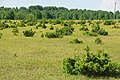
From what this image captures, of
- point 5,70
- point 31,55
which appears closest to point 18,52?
point 31,55

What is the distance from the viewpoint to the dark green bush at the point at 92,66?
44.0 ft

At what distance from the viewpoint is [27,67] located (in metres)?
15.1

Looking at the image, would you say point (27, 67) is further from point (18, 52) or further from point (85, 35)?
point (85, 35)

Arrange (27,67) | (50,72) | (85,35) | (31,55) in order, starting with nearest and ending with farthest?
(50,72) → (27,67) → (31,55) → (85,35)

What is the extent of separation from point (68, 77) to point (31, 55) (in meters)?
6.15

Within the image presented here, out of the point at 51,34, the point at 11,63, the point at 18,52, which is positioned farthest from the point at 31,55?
the point at 51,34

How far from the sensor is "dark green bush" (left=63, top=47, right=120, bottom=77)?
13.4 m

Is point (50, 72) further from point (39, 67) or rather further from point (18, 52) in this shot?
point (18, 52)

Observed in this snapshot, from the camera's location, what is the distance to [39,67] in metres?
15.2

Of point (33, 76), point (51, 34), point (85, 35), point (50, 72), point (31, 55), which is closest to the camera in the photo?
point (33, 76)

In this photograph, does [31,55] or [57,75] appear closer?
[57,75]

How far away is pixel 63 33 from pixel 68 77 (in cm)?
2131

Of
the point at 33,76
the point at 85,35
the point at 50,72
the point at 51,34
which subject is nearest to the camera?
the point at 33,76

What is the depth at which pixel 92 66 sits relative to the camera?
13.4 meters
